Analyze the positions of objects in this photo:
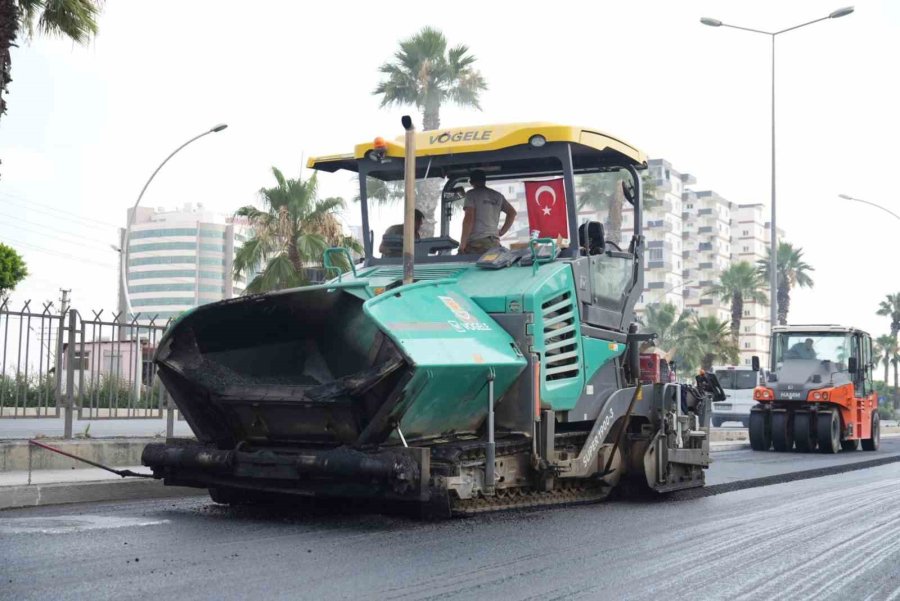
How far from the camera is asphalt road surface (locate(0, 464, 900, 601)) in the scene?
520 cm

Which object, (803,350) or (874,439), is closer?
(803,350)

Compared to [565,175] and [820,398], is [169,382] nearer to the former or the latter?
[565,175]

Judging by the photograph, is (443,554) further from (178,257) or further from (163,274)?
(163,274)

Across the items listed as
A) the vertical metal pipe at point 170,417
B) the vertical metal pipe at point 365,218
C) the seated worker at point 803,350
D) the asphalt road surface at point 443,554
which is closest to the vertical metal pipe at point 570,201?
the vertical metal pipe at point 365,218

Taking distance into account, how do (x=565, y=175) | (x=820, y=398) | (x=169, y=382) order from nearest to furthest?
(x=169, y=382) < (x=565, y=175) < (x=820, y=398)

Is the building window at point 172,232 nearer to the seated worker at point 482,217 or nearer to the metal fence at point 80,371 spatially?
the metal fence at point 80,371

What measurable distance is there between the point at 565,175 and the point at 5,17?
863cm

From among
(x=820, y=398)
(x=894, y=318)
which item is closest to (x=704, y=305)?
(x=894, y=318)

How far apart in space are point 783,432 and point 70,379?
50.2 ft

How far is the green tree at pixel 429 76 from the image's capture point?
120ft

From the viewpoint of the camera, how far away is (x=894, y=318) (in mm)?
98062

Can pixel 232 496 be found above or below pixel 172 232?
below

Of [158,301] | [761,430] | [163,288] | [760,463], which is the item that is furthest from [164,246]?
[760,463]

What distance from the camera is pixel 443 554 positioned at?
20.2ft
